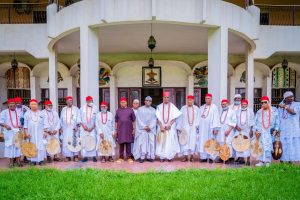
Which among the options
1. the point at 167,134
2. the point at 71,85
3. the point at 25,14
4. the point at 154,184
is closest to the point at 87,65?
the point at 167,134

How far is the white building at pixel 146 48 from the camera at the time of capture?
920cm

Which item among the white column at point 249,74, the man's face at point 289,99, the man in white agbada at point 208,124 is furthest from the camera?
the white column at point 249,74

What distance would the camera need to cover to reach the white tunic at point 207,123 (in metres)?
8.75

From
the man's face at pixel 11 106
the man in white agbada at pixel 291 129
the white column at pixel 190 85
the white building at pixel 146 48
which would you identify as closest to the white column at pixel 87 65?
the white building at pixel 146 48

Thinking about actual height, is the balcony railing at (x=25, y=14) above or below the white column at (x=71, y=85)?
above

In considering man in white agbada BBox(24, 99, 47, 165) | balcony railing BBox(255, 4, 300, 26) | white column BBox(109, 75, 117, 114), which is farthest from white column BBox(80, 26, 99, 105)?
balcony railing BBox(255, 4, 300, 26)

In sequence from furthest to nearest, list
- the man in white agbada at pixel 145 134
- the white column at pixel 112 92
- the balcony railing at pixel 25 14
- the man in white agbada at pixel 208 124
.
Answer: the white column at pixel 112 92, the balcony railing at pixel 25 14, the man in white agbada at pixel 145 134, the man in white agbada at pixel 208 124

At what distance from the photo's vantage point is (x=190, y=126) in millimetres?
9078

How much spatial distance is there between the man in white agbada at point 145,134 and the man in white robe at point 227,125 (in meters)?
1.85

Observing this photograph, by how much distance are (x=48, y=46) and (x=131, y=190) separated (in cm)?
717

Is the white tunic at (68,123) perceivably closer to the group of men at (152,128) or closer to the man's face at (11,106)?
the group of men at (152,128)

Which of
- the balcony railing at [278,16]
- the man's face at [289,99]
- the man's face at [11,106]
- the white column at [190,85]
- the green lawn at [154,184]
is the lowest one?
the green lawn at [154,184]

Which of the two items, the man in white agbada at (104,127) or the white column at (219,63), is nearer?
the man in white agbada at (104,127)

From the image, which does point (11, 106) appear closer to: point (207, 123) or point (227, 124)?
point (207, 123)
